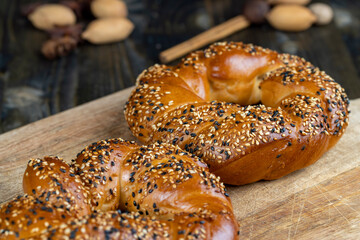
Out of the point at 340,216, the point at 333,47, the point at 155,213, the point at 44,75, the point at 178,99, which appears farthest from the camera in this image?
the point at 333,47

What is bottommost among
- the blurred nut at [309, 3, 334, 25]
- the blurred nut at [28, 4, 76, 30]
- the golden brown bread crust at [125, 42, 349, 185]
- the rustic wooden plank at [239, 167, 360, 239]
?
the blurred nut at [28, 4, 76, 30]

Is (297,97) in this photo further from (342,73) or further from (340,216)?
(342,73)

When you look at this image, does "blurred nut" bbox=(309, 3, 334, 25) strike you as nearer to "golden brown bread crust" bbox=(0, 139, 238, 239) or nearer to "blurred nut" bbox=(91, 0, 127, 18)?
"blurred nut" bbox=(91, 0, 127, 18)

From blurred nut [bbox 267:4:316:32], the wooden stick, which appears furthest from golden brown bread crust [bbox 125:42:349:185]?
blurred nut [bbox 267:4:316:32]

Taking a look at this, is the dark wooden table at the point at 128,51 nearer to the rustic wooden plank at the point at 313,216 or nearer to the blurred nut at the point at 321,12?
the blurred nut at the point at 321,12

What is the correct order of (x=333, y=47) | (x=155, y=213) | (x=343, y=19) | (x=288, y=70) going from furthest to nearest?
(x=343, y=19) < (x=333, y=47) < (x=288, y=70) < (x=155, y=213)

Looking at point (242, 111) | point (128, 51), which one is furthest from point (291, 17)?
point (242, 111)

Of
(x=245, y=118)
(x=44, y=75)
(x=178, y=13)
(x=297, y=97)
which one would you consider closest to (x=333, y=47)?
(x=178, y=13)
